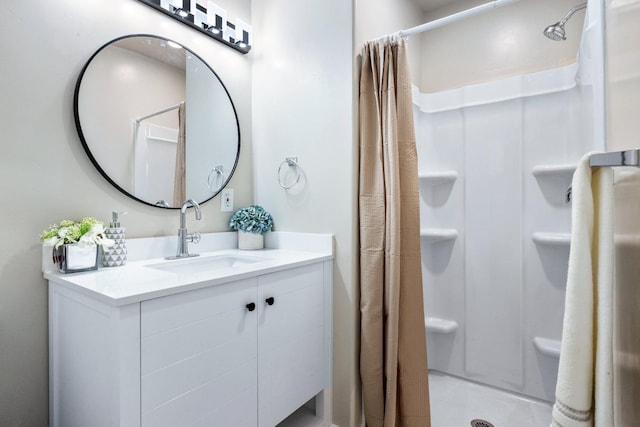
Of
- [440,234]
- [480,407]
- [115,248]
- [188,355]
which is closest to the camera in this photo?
[188,355]

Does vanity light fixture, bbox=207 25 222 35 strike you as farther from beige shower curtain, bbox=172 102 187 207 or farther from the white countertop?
the white countertop

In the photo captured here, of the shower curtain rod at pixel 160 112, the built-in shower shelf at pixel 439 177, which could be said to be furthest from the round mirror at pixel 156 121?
the built-in shower shelf at pixel 439 177

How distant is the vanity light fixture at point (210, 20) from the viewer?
Result: 1623mm

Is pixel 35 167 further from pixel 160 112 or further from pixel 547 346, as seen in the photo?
pixel 547 346

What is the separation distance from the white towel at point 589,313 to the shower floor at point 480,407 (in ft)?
4.38

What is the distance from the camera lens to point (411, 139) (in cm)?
156

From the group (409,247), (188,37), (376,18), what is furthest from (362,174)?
(188,37)

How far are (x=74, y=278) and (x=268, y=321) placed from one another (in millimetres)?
679

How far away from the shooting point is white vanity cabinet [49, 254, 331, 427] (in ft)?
3.01

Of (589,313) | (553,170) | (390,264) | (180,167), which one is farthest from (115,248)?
(553,170)

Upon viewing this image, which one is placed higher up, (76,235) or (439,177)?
(439,177)

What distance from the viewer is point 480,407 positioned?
1.83 meters

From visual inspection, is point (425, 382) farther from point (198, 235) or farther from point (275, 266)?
point (198, 235)

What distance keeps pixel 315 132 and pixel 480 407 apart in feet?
5.72
